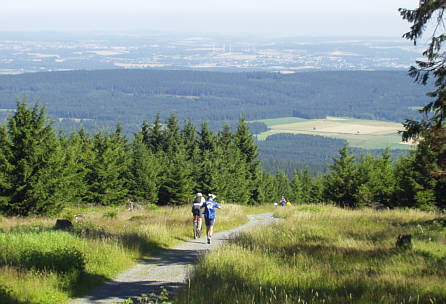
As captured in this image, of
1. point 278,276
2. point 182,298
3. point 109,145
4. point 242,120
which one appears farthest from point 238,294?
point 242,120

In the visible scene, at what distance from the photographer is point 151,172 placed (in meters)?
46.5

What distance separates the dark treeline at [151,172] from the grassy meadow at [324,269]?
296 centimetres

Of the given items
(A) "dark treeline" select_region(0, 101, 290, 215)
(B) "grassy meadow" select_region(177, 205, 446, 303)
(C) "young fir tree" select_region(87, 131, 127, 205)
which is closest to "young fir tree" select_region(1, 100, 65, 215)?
(A) "dark treeline" select_region(0, 101, 290, 215)

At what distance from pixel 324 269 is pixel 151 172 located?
3775 centimetres

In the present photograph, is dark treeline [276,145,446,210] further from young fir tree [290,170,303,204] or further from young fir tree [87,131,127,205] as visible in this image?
young fir tree [290,170,303,204]

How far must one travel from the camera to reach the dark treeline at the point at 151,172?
25328mm

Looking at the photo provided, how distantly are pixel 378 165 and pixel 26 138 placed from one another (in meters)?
34.0

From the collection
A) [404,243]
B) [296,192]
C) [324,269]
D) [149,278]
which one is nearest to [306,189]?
[296,192]

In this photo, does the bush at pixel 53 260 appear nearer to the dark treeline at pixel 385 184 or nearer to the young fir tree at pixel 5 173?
the young fir tree at pixel 5 173

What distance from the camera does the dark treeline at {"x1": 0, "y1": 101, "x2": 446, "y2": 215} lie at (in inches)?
997

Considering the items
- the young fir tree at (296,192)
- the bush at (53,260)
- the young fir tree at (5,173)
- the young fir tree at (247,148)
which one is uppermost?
the bush at (53,260)

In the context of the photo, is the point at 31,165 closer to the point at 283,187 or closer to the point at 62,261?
the point at 62,261

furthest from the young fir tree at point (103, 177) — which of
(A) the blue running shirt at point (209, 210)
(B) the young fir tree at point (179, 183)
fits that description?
(A) the blue running shirt at point (209, 210)

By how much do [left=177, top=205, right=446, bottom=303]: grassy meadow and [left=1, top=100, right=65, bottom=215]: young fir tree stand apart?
14258 mm
